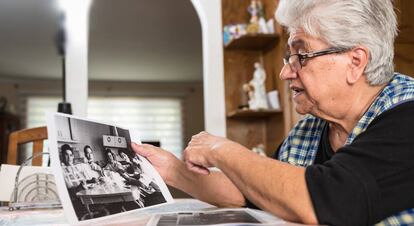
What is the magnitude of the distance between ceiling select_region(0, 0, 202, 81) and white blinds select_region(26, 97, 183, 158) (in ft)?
1.47

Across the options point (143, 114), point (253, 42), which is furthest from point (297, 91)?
point (143, 114)

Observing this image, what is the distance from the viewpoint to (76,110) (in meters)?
2.59

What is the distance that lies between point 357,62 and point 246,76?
1878 mm

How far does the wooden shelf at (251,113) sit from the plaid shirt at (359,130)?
1353mm

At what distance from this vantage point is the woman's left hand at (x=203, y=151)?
858 millimetres

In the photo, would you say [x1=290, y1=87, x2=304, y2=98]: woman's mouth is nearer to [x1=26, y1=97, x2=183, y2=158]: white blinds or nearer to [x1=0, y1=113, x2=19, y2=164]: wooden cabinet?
[x1=0, y1=113, x2=19, y2=164]: wooden cabinet

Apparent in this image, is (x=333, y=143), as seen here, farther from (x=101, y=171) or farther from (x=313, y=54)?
(x=101, y=171)

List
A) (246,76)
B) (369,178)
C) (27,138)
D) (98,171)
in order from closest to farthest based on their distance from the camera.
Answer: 1. (369,178)
2. (98,171)
3. (27,138)
4. (246,76)

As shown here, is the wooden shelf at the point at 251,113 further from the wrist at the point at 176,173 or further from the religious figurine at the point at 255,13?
the wrist at the point at 176,173

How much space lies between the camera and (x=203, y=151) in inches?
35.4

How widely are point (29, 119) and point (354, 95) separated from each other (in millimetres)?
5156

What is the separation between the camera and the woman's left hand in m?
0.86

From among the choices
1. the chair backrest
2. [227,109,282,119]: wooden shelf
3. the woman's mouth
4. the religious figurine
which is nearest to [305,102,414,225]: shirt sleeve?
the woman's mouth

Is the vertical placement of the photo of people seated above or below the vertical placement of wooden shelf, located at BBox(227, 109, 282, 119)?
below
